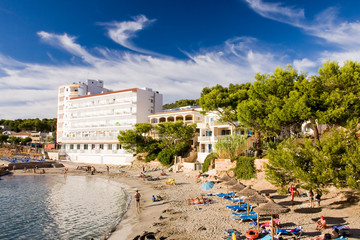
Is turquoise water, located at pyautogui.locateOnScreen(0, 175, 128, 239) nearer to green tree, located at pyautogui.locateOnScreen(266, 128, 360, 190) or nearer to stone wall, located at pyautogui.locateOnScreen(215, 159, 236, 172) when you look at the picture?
stone wall, located at pyautogui.locateOnScreen(215, 159, 236, 172)

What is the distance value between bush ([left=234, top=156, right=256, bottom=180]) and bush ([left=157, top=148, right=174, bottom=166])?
55.3ft

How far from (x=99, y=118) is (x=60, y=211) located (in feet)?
134

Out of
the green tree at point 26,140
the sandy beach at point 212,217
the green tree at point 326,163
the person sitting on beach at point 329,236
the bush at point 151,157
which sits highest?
the green tree at point 26,140

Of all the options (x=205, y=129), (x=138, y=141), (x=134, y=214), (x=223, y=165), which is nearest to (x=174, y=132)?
(x=205, y=129)

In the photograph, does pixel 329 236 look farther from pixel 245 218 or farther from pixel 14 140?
pixel 14 140

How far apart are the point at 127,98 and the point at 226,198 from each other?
131 feet

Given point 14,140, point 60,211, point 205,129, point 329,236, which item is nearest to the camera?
point 329,236

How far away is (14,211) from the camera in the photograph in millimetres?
21469

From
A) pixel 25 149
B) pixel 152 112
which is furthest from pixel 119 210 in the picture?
pixel 25 149

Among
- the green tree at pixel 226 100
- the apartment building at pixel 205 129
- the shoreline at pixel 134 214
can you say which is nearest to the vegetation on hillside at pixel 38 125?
the apartment building at pixel 205 129

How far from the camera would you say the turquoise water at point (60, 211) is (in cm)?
1622

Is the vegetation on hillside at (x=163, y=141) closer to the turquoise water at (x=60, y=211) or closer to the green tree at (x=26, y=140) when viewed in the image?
the turquoise water at (x=60, y=211)

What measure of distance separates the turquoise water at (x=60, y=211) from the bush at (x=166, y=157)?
11498 mm

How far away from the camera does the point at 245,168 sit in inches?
1059
